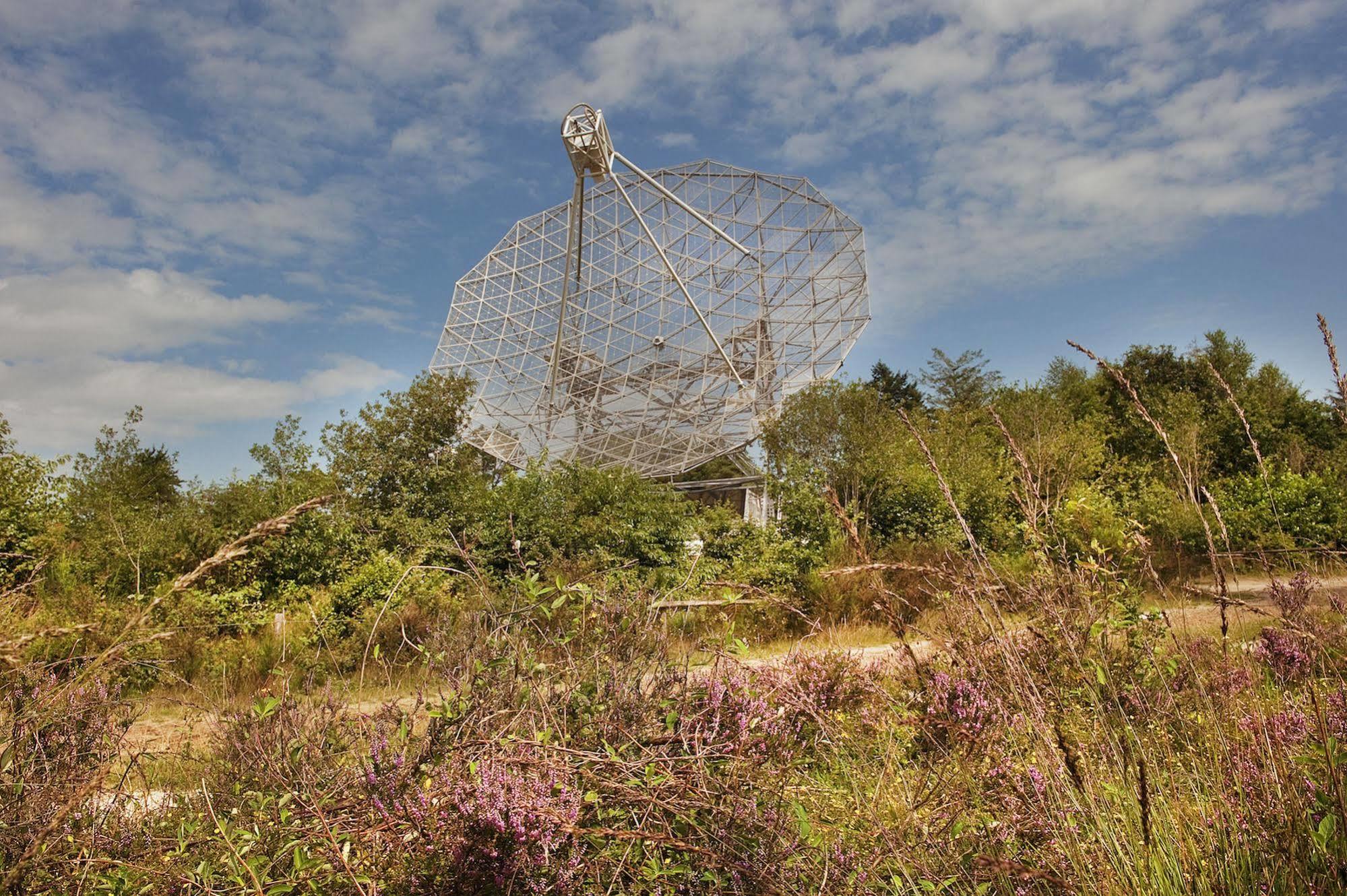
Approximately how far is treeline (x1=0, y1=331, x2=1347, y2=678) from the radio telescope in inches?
139

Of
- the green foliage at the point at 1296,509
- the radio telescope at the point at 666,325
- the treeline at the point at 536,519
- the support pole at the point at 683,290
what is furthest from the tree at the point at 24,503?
the green foliage at the point at 1296,509

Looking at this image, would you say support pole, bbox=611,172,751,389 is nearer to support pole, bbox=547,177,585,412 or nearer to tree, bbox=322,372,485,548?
support pole, bbox=547,177,585,412

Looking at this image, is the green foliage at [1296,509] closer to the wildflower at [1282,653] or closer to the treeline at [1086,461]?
the treeline at [1086,461]

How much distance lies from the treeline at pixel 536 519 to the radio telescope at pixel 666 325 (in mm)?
3522

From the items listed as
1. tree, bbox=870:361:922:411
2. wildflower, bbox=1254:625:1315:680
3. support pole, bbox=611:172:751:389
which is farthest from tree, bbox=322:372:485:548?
tree, bbox=870:361:922:411

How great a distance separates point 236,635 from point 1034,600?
39.4 ft

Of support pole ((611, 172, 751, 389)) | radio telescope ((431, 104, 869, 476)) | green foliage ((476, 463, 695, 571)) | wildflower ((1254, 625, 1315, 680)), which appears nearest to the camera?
wildflower ((1254, 625, 1315, 680))

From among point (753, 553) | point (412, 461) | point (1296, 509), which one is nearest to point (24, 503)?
point (412, 461)

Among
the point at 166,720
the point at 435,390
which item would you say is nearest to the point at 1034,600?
the point at 166,720

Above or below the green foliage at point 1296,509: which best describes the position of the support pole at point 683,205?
above

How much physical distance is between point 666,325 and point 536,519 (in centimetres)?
1186

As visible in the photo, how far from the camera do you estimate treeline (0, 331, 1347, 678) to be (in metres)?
10.5

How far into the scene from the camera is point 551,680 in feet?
9.10

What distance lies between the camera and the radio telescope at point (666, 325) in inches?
974
